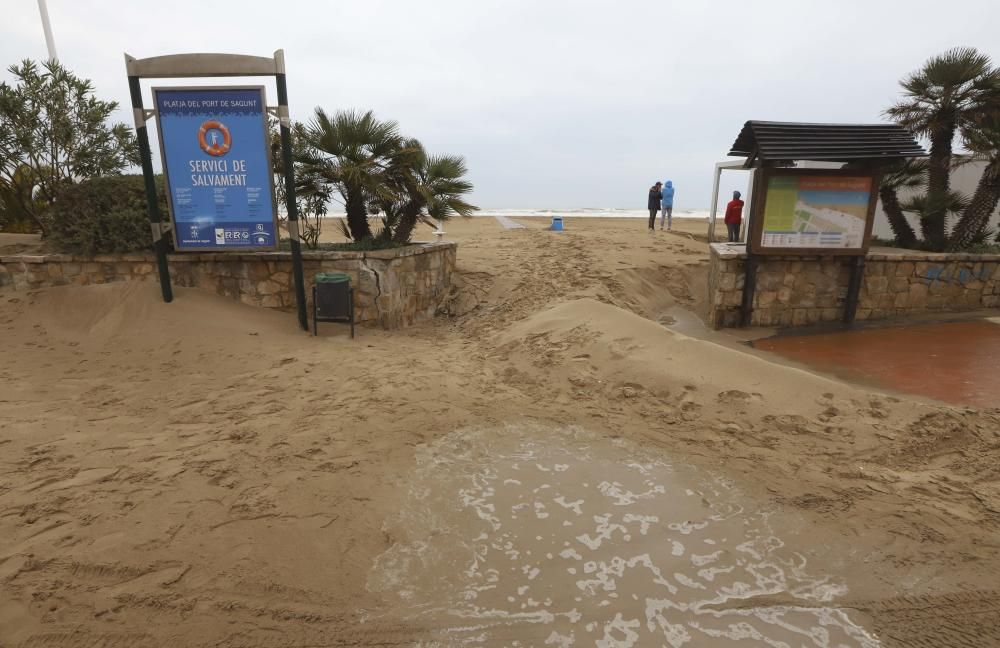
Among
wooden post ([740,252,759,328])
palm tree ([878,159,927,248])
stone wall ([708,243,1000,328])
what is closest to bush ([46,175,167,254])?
stone wall ([708,243,1000,328])

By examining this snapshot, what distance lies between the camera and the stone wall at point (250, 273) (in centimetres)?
697

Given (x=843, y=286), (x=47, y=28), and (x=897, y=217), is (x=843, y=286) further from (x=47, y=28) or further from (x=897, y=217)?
(x=47, y=28)

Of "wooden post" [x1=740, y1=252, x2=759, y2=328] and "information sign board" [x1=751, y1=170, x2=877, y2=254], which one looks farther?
"wooden post" [x1=740, y1=252, x2=759, y2=328]

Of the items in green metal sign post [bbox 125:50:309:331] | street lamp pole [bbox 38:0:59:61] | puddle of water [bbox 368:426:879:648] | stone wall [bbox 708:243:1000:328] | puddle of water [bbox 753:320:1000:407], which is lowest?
puddle of water [bbox 368:426:879:648]

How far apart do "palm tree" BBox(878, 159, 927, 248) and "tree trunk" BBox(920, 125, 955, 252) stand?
305 mm

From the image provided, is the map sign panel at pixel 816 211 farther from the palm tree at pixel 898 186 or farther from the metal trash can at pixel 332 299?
the metal trash can at pixel 332 299

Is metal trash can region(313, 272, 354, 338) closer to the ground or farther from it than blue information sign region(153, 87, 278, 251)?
closer to the ground

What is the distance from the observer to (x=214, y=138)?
6.27 meters

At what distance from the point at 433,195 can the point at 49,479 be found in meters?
6.17

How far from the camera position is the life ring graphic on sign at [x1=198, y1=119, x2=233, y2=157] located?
20.5ft

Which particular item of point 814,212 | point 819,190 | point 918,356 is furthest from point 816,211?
point 918,356

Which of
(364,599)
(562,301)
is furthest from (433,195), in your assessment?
(364,599)

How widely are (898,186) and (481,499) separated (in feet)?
40.2

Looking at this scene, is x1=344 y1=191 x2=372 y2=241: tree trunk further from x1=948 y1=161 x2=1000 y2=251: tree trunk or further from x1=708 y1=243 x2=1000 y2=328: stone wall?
x1=948 y1=161 x2=1000 y2=251: tree trunk
